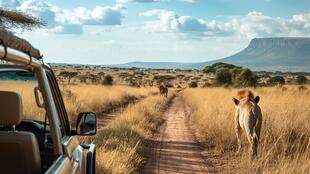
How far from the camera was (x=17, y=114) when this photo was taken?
3.00m

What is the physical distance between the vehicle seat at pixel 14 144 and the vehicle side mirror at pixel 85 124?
140 cm

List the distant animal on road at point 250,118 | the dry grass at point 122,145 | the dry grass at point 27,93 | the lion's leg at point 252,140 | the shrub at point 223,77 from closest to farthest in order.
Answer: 1. the dry grass at point 27,93
2. the dry grass at point 122,145
3. the lion's leg at point 252,140
4. the distant animal on road at point 250,118
5. the shrub at point 223,77

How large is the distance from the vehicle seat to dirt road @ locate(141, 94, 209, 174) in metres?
6.76

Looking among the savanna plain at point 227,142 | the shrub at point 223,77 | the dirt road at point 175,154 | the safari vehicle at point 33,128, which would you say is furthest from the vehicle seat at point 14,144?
the shrub at point 223,77

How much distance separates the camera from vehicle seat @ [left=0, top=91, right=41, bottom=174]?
3.00 m

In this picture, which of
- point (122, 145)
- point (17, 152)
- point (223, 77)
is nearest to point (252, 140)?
point (122, 145)

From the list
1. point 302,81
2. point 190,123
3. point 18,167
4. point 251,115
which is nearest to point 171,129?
point 190,123

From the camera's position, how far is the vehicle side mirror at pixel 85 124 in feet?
14.7

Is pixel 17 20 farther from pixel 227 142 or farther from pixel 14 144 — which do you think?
pixel 227 142

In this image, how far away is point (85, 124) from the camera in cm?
452

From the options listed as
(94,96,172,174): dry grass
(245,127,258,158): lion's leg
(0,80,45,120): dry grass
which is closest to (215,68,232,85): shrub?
(94,96,172,174): dry grass

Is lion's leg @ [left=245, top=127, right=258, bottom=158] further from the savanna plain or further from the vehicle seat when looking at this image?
the vehicle seat

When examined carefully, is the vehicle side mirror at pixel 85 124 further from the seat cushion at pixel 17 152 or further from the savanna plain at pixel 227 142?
the seat cushion at pixel 17 152

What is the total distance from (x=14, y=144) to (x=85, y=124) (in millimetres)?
1487
